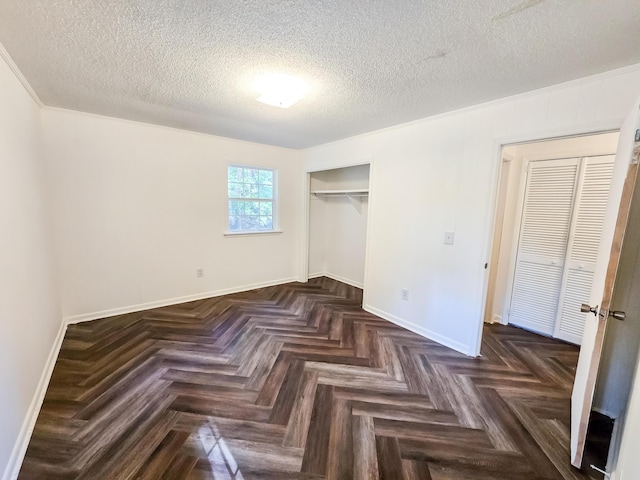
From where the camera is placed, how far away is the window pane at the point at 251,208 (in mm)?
4289

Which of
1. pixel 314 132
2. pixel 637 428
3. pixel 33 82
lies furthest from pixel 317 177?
pixel 637 428

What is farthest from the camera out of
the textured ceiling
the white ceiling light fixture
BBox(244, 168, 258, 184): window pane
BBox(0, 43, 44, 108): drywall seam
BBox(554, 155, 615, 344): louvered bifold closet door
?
BBox(244, 168, 258, 184): window pane

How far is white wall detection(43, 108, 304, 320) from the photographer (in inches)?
114

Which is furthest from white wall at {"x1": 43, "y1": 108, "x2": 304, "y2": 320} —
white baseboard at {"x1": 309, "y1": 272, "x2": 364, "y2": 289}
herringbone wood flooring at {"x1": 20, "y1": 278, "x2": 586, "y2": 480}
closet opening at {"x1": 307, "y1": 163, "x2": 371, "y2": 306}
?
white baseboard at {"x1": 309, "y1": 272, "x2": 364, "y2": 289}

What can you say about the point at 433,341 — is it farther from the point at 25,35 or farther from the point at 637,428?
the point at 25,35

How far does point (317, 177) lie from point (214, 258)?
2290mm

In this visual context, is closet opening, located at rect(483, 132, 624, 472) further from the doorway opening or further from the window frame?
the window frame

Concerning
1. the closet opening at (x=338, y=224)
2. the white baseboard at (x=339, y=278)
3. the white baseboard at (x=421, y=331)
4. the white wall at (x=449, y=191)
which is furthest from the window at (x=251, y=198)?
the white baseboard at (x=421, y=331)

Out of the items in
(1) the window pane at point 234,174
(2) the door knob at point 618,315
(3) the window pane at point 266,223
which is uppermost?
(1) the window pane at point 234,174

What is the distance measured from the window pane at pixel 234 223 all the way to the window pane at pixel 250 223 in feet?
0.27

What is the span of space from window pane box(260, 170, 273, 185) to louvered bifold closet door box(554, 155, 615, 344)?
155 inches

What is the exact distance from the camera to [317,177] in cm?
492

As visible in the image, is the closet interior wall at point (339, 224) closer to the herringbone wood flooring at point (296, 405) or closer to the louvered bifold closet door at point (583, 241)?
the herringbone wood flooring at point (296, 405)

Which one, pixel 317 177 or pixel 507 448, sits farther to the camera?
pixel 317 177
